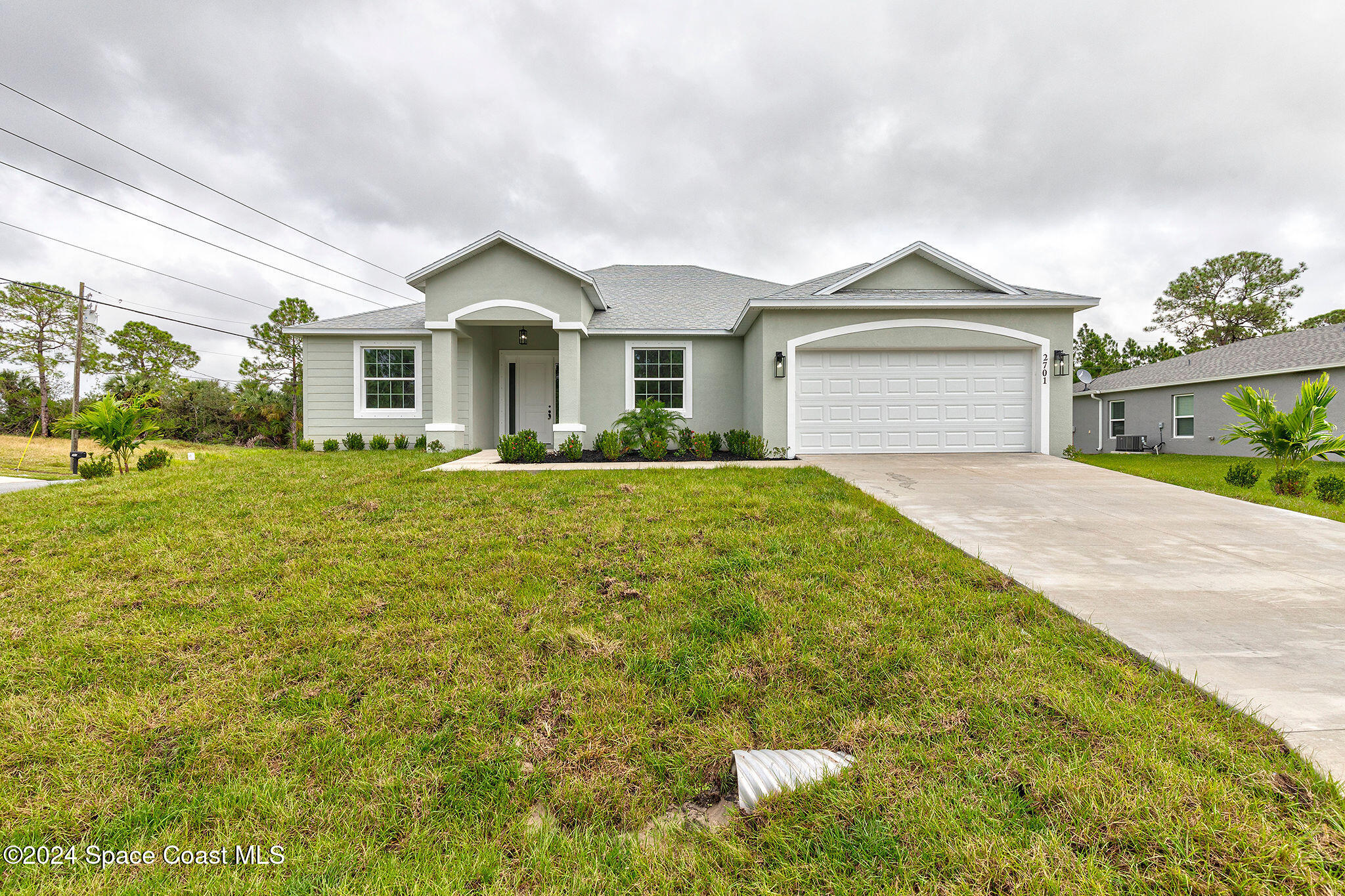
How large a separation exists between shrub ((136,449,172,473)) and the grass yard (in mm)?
15689

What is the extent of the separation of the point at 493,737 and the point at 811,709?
135cm

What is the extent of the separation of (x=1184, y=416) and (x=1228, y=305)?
17738 mm

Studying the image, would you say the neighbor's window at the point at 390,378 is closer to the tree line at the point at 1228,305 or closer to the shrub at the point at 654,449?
the shrub at the point at 654,449

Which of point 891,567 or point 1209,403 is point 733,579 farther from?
point 1209,403

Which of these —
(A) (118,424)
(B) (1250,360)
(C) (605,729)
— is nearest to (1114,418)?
(B) (1250,360)

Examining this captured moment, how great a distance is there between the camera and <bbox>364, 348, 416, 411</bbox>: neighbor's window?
40.1 ft

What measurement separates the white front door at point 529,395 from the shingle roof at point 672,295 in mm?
2143

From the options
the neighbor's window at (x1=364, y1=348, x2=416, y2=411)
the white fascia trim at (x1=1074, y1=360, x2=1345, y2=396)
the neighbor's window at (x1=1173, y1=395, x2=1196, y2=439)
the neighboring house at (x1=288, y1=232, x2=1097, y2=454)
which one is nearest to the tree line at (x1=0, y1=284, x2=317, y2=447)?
the neighbor's window at (x1=364, y1=348, x2=416, y2=411)

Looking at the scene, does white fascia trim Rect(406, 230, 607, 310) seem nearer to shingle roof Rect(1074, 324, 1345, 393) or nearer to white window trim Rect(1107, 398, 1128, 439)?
shingle roof Rect(1074, 324, 1345, 393)

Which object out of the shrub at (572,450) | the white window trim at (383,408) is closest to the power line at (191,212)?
the white window trim at (383,408)

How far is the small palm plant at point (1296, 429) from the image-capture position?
7.00 meters

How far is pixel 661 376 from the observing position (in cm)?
1210

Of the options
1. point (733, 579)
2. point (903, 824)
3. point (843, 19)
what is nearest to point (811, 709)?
point (903, 824)

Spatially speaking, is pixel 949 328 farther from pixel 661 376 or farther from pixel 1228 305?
pixel 1228 305
